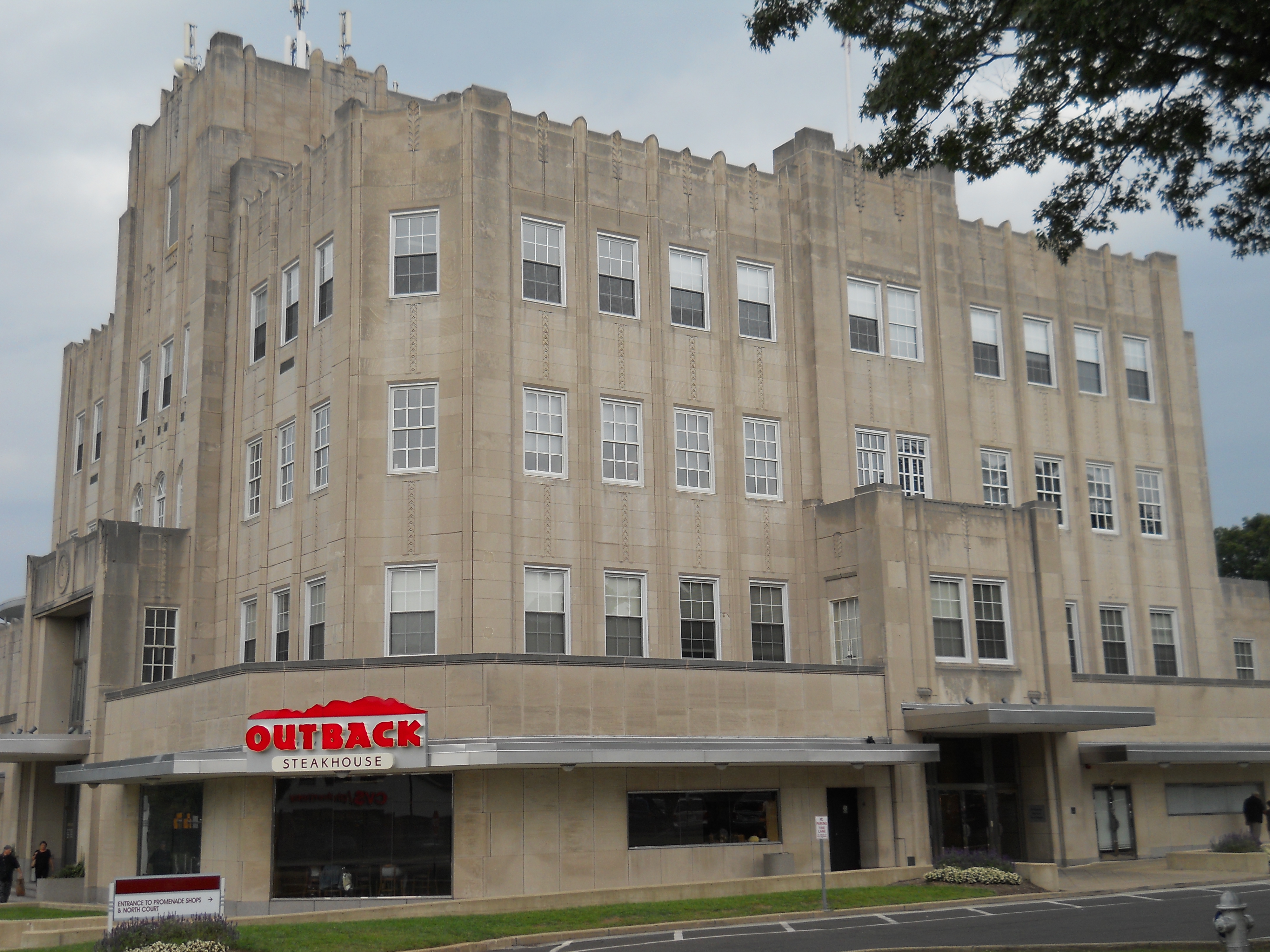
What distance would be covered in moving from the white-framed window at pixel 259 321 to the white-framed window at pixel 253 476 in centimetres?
252

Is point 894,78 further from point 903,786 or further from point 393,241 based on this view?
point 903,786

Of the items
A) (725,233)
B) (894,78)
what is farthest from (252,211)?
(894,78)

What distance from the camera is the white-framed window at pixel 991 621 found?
36.5 meters

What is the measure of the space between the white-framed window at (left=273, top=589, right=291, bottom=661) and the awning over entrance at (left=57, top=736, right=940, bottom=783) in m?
4.42

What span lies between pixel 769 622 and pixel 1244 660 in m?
21.3

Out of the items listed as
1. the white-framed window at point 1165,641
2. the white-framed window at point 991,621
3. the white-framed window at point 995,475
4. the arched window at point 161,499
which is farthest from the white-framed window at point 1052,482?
the arched window at point 161,499

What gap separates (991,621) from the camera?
3675 centimetres

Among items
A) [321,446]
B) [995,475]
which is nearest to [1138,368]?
[995,475]

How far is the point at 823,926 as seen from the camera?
24625 mm

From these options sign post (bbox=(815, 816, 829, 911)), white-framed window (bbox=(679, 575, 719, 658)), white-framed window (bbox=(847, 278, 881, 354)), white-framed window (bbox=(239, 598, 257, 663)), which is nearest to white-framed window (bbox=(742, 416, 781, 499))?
white-framed window (bbox=(679, 575, 719, 658))

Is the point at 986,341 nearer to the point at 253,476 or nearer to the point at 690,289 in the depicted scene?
the point at 690,289

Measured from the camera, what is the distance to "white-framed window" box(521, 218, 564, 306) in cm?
3456

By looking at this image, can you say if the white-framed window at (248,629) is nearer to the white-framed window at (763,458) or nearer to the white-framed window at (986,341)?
the white-framed window at (763,458)

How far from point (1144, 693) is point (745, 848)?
14445 mm
